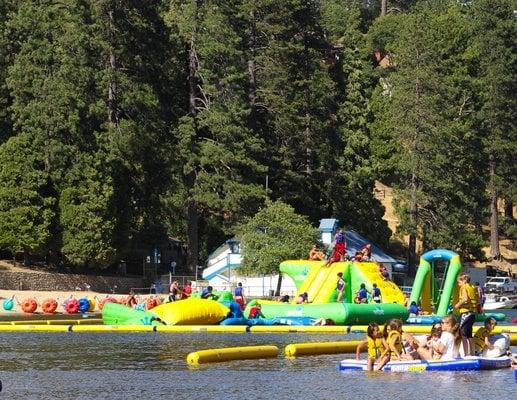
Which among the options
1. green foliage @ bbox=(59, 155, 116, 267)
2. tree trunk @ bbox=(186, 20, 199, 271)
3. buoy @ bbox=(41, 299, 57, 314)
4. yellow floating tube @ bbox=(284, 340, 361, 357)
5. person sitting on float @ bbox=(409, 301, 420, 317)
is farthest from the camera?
tree trunk @ bbox=(186, 20, 199, 271)

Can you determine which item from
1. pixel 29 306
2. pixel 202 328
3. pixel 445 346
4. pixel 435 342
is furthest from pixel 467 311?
pixel 29 306

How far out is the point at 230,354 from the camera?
1362 inches

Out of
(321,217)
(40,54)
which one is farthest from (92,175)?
(321,217)

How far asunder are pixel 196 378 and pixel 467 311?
1095 centimetres

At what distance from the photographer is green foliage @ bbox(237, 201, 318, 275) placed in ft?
270

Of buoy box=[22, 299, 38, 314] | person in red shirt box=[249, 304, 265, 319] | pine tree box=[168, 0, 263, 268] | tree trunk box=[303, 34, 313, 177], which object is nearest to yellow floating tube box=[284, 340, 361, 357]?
person in red shirt box=[249, 304, 265, 319]

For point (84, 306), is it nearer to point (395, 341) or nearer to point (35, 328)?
point (35, 328)

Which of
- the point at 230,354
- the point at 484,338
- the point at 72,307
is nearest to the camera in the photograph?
the point at 484,338

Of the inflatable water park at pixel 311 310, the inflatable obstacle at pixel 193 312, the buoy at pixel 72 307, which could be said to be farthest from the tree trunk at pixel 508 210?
the inflatable obstacle at pixel 193 312

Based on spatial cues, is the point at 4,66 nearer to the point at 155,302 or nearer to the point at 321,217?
the point at 321,217

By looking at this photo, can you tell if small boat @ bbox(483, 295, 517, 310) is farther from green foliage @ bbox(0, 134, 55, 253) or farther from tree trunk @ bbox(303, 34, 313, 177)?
green foliage @ bbox(0, 134, 55, 253)

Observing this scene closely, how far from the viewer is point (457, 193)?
97.3m

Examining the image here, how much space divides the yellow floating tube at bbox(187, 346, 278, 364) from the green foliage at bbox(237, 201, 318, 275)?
152 ft

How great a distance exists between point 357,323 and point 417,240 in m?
58.6
